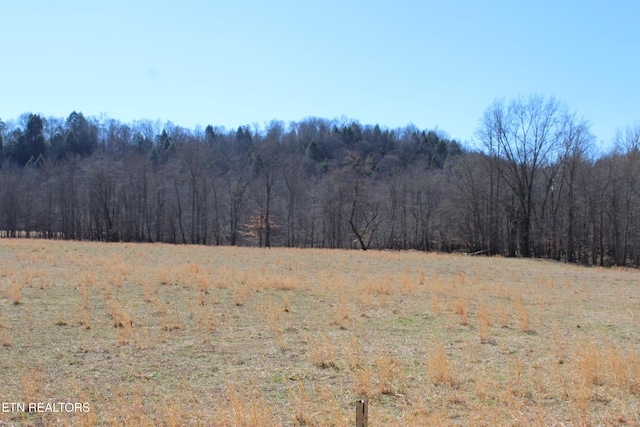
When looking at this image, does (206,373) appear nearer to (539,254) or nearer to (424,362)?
(424,362)

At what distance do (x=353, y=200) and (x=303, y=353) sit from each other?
158 feet

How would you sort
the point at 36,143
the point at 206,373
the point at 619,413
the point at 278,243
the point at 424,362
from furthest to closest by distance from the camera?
the point at 36,143 < the point at 278,243 < the point at 424,362 < the point at 206,373 < the point at 619,413

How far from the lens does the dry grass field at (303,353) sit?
571 cm

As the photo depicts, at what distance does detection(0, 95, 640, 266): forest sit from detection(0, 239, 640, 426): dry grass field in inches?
1339

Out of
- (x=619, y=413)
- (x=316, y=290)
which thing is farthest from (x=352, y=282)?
(x=619, y=413)

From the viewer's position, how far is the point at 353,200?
56125 millimetres

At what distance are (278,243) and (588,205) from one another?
41.4 m

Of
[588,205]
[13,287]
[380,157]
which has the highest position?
[380,157]

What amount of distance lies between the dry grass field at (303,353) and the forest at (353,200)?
34.0 m

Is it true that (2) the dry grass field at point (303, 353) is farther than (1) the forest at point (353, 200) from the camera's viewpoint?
No

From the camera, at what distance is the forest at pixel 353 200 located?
4600 centimetres

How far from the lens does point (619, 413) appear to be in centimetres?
571

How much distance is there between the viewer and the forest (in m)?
46.0

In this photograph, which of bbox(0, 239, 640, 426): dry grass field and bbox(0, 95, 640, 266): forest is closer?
bbox(0, 239, 640, 426): dry grass field
